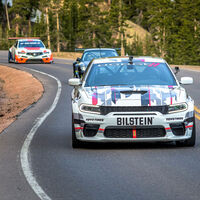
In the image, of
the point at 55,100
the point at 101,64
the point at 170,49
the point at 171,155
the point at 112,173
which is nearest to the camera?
the point at 112,173

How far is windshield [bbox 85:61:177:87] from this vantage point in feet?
34.4

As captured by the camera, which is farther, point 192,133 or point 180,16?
point 180,16

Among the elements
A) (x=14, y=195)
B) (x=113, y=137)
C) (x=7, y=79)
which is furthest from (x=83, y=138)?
(x=7, y=79)

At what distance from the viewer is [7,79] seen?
34.4 m

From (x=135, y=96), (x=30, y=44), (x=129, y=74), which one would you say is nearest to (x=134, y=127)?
(x=135, y=96)

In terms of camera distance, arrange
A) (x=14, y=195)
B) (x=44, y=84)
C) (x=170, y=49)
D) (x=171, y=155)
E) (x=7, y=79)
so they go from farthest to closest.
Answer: (x=170, y=49), (x=7, y=79), (x=44, y=84), (x=171, y=155), (x=14, y=195)

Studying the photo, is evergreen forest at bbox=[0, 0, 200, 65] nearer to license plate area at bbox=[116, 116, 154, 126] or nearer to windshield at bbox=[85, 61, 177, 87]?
windshield at bbox=[85, 61, 177, 87]

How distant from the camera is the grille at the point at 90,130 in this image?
958 centimetres

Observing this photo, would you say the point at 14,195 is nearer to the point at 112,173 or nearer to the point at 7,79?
the point at 112,173

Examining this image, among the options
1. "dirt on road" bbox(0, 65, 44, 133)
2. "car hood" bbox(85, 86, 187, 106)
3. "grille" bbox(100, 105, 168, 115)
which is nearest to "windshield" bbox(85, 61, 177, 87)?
"car hood" bbox(85, 86, 187, 106)

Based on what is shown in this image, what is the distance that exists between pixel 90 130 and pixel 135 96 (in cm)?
88

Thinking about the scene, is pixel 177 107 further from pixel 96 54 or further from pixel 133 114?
pixel 96 54

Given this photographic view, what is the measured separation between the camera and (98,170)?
26.9ft

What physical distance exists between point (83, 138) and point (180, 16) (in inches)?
3492
